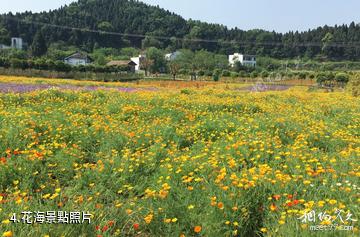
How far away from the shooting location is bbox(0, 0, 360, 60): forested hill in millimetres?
137750

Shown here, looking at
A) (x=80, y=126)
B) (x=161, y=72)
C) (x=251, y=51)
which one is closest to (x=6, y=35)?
(x=161, y=72)

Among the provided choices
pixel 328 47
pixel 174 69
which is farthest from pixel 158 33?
pixel 174 69

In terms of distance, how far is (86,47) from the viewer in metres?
140

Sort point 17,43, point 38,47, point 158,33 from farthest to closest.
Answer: point 158,33
point 17,43
point 38,47

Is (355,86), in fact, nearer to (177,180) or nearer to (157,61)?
(177,180)

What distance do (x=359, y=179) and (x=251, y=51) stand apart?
162 metres

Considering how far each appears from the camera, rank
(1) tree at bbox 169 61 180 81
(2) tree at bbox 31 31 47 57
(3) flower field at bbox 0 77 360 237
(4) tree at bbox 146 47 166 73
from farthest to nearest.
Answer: (2) tree at bbox 31 31 47 57
(4) tree at bbox 146 47 166 73
(1) tree at bbox 169 61 180 81
(3) flower field at bbox 0 77 360 237

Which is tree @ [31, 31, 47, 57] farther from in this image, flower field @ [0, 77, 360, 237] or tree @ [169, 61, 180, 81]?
flower field @ [0, 77, 360, 237]

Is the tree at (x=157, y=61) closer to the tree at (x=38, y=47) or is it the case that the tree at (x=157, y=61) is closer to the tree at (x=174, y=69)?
the tree at (x=174, y=69)

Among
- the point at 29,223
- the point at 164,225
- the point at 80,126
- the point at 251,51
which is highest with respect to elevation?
the point at 251,51

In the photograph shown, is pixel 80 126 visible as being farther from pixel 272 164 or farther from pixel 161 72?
pixel 161 72

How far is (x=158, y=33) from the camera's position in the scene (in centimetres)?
16862

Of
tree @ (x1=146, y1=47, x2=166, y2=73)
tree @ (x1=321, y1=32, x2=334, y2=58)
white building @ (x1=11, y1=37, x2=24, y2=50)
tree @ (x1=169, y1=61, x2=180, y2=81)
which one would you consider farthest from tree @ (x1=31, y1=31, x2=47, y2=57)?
tree @ (x1=321, y1=32, x2=334, y2=58)

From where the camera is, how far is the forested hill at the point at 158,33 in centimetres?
13775
